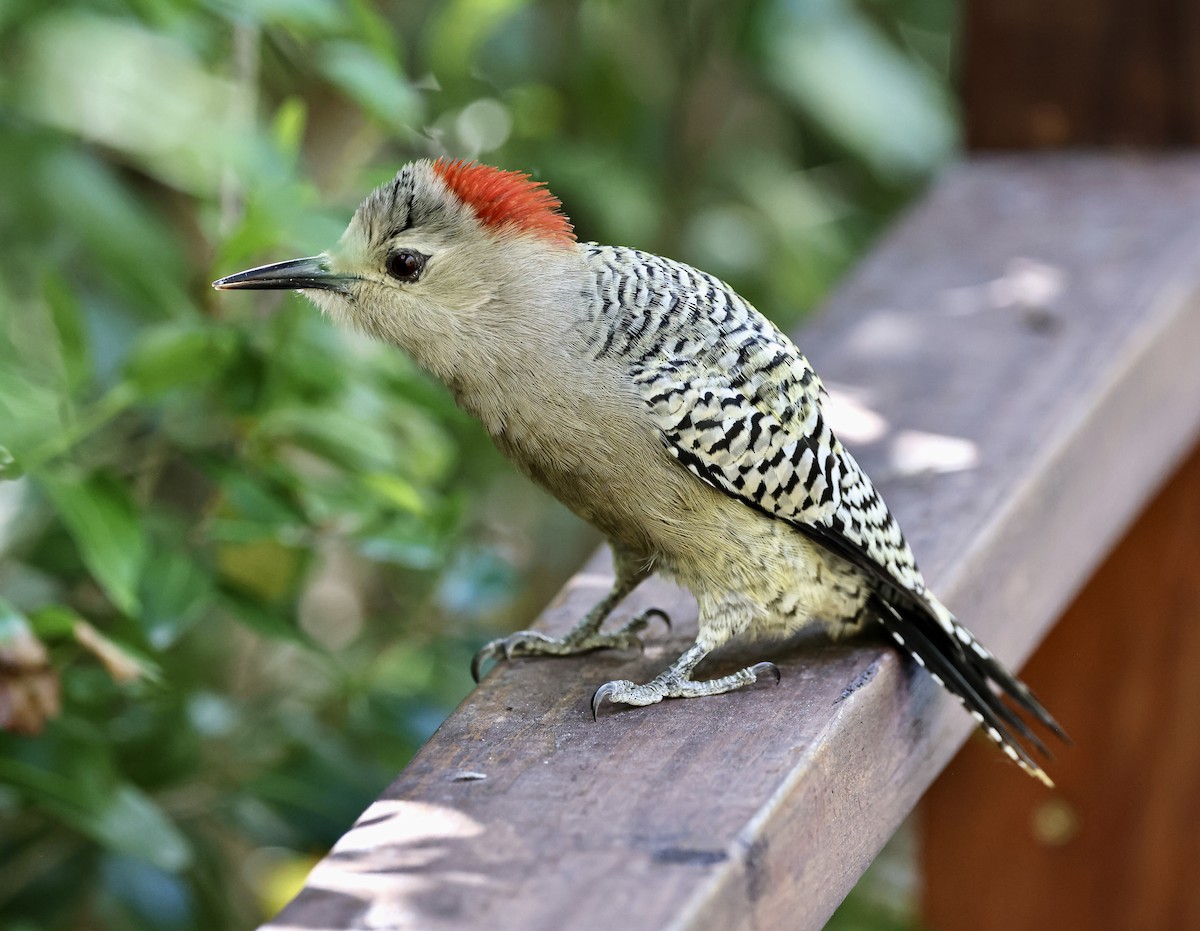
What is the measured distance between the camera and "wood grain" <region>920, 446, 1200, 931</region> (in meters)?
2.98

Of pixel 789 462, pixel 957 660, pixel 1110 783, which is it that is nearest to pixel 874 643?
pixel 957 660

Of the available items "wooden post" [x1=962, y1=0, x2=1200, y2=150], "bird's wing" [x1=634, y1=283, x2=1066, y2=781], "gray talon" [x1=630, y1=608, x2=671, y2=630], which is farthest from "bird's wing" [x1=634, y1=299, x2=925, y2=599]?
"wooden post" [x1=962, y1=0, x2=1200, y2=150]

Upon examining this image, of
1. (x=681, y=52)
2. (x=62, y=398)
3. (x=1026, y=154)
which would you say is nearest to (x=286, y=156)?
(x=62, y=398)

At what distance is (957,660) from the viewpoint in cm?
200

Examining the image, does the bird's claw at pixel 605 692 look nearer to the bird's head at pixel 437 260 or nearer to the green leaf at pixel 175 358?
the bird's head at pixel 437 260

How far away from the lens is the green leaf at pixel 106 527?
2014mm

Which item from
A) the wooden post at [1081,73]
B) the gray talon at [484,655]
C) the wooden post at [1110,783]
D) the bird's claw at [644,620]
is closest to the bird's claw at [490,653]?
the gray talon at [484,655]

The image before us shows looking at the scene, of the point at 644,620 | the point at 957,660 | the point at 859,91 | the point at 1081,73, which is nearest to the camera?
the point at 957,660

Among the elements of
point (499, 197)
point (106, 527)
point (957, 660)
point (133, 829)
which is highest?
point (499, 197)

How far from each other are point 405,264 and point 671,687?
2.19 ft

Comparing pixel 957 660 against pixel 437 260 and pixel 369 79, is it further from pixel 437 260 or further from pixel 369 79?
pixel 369 79

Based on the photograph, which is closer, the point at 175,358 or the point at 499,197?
the point at 499,197

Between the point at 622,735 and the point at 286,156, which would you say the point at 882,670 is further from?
the point at 286,156

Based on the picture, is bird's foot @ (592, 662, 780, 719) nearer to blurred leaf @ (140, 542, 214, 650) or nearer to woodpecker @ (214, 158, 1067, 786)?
woodpecker @ (214, 158, 1067, 786)
